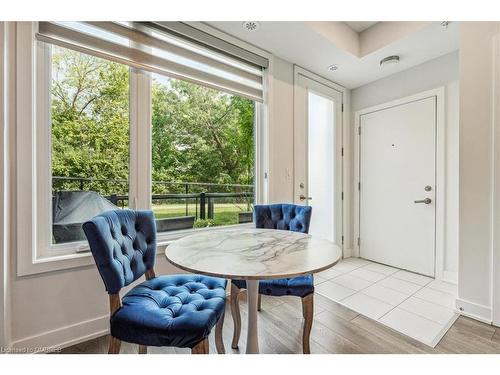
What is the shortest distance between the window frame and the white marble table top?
0.79m

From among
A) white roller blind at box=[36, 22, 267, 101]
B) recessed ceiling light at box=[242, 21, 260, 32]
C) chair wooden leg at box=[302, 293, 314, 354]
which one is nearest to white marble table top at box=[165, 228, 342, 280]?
chair wooden leg at box=[302, 293, 314, 354]

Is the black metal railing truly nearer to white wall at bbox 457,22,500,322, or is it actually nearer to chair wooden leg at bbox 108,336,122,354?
chair wooden leg at bbox 108,336,122,354

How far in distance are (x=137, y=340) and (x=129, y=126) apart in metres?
1.46

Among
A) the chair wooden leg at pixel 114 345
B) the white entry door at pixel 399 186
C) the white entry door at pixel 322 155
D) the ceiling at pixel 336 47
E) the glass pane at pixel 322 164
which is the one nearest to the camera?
the chair wooden leg at pixel 114 345

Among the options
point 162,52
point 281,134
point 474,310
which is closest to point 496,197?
point 474,310

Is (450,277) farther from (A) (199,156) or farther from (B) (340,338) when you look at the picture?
(A) (199,156)

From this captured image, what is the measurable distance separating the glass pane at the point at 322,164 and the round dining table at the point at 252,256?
2.02 meters

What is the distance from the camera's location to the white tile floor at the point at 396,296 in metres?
1.80

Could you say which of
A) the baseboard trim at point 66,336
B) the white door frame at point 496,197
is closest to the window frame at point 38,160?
the baseboard trim at point 66,336

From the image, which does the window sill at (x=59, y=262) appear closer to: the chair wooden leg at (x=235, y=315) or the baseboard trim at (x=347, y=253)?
the chair wooden leg at (x=235, y=315)

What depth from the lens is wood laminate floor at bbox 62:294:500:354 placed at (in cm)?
153

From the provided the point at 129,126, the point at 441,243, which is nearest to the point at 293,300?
the point at 441,243

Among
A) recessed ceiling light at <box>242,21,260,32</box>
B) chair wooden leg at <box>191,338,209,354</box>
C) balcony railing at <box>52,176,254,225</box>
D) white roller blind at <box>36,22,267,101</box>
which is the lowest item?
chair wooden leg at <box>191,338,209,354</box>

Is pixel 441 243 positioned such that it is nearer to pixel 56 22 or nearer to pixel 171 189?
pixel 171 189
